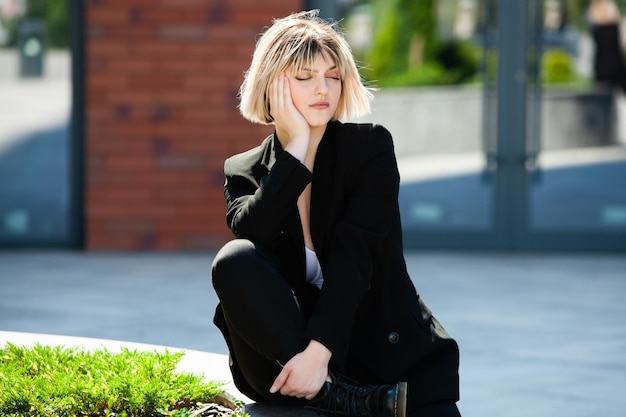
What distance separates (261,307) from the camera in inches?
116

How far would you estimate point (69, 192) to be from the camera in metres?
8.12

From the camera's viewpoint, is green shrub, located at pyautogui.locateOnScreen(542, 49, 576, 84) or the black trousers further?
green shrub, located at pyautogui.locateOnScreen(542, 49, 576, 84)

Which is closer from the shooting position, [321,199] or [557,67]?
[321,199]

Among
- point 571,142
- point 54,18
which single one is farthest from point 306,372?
point 54,18

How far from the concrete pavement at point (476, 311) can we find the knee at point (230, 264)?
544 mm

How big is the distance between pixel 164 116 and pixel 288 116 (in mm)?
4858

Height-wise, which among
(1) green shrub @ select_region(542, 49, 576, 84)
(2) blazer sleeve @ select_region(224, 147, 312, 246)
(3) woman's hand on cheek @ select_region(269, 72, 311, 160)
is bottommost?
(2) blazer sleeve @ select_region(224, 147, 312, 246)

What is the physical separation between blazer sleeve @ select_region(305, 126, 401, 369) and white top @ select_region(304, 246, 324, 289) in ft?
0.14

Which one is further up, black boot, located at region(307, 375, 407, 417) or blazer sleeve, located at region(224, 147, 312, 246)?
blazer sleeve, located at region(224, 147, 312, 246)

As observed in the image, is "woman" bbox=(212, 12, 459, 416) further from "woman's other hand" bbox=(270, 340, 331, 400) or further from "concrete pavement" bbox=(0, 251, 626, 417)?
"concrete pavement" bbox=(0, 251, 626, 417)

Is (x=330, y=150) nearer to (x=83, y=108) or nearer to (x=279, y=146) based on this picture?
(x=279, y=146)

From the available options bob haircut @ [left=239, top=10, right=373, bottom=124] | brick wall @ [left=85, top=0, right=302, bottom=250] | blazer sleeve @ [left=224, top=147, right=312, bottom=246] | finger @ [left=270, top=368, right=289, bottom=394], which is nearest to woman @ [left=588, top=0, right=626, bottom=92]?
brick wall @ [left=85, top=0, right=302, bottom=250]

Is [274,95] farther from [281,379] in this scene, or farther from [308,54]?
[281,379]

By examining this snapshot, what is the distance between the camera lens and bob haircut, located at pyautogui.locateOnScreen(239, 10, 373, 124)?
10.4ft
